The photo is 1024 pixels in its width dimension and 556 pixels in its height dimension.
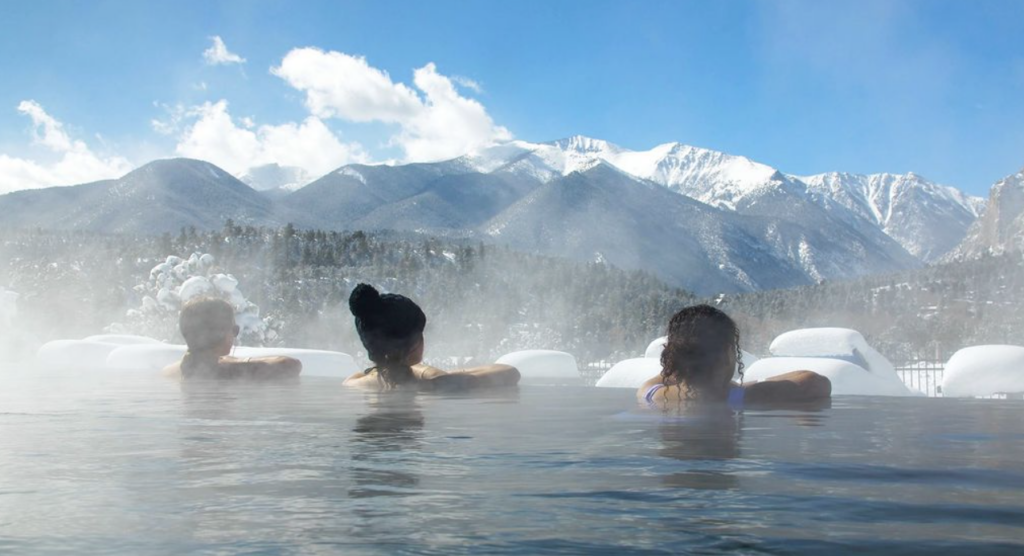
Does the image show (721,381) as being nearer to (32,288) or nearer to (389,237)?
(32,288)

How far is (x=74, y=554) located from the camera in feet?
6.10

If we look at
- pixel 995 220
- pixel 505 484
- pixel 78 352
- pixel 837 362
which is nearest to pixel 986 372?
pixel 837 362

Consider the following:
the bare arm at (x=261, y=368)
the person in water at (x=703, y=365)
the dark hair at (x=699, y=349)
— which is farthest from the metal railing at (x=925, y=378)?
the dark hair at (x=699, y=349)

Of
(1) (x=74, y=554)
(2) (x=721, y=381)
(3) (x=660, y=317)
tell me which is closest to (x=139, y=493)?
(1) (x=74, y=554)

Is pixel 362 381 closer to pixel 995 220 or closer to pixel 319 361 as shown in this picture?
pixel 319 361

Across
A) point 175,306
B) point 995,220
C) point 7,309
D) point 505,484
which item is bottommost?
point 505,484

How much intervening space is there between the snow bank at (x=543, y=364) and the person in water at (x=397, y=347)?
1790 cm

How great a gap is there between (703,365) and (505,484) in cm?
350

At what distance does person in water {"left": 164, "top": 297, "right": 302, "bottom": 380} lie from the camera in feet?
29.0

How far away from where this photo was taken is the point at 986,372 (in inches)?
785

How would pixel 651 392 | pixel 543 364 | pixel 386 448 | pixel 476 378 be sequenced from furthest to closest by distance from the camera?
1. pixel 543 364
2. pixel 476 378
3. pixel 651 392
4. pixel 386 448

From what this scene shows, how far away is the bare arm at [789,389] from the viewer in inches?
247

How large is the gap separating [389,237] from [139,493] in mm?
151402

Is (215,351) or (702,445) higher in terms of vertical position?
(215,351)
